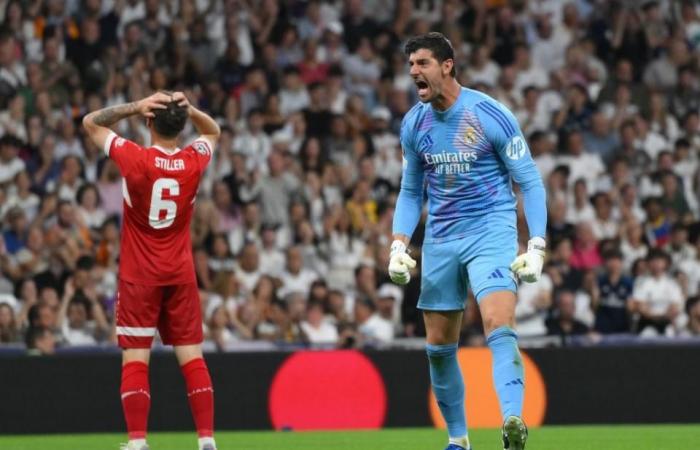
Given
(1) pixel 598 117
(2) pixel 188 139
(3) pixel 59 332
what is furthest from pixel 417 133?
(1) pixel 598 117

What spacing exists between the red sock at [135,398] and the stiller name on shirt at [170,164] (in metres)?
1.18

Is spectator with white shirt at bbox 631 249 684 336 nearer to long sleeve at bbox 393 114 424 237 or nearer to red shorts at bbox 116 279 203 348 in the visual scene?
long sleeve at bbox 393 114 424 237

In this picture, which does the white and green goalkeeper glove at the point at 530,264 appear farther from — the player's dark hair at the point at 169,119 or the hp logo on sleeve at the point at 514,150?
the player's dark hair at the point at 169,119

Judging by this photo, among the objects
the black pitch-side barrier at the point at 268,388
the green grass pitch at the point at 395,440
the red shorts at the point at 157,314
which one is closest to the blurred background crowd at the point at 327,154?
the black pitch-side barrier at the point at 268,388

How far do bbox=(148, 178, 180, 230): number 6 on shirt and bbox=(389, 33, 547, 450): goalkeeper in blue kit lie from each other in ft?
4.62

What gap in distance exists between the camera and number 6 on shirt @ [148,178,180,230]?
8.63 metres

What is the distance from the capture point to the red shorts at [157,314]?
8.66 meters

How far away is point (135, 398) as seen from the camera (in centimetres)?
849

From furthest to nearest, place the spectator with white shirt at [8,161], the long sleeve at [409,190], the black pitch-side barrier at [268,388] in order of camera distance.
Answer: the spectator with white shirt at [8,161] < the black pitch-side barrier at [268,388] < the long sleeve at [409,190]

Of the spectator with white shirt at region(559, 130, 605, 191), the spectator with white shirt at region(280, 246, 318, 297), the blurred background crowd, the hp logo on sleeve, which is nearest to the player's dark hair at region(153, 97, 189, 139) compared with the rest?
the hp logo on sleeve

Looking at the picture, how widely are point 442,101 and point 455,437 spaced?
1.93m

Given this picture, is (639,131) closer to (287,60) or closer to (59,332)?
(287,60)

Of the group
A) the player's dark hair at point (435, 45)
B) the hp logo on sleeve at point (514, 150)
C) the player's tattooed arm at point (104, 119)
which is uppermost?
the player's dark hair at point (435, 45)

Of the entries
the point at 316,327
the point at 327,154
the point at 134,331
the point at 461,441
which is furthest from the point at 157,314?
the point at 327,154
